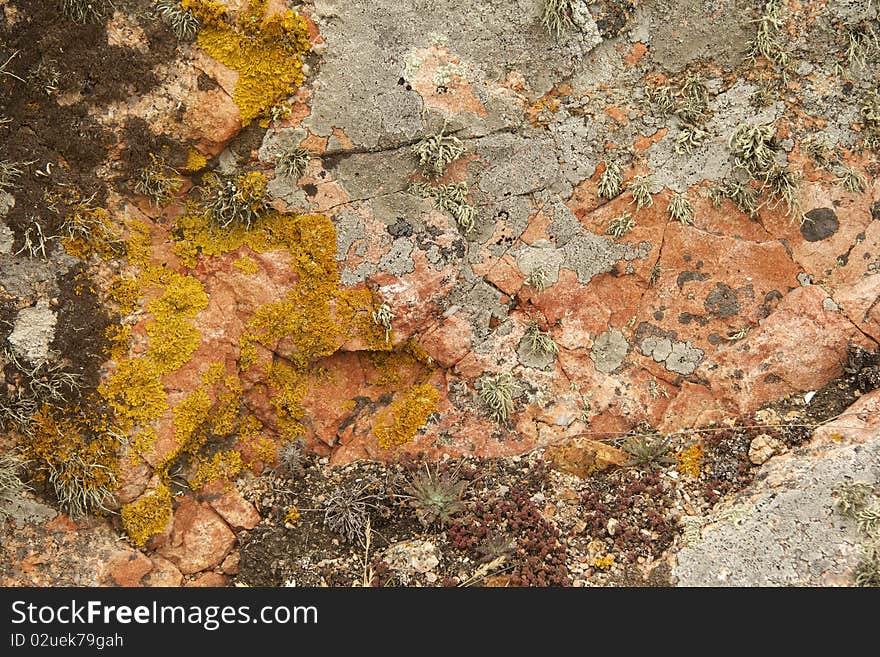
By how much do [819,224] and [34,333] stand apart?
624 centimetres

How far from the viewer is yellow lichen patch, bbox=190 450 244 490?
564 centimetres

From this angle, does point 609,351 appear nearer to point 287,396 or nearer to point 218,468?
point 287,396

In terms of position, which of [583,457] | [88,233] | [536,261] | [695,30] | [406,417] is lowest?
[583,457]

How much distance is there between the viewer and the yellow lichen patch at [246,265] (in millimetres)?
5695

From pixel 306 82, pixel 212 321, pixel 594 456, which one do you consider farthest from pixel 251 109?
pixel 594 456

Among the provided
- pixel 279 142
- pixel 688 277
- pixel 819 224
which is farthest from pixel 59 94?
pixel 819 224

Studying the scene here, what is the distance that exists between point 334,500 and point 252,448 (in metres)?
0.85

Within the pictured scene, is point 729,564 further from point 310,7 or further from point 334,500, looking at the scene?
point 310,7

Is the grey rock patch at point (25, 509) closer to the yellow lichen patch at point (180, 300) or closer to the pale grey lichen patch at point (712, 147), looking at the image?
the yellow lichen patch at point (180, 300)

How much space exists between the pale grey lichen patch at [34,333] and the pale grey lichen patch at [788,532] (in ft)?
15.8

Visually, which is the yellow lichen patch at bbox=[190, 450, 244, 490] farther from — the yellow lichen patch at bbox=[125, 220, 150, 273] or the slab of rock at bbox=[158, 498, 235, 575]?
the yellow lichen patch at bbox=[125, 220, 150, 273]

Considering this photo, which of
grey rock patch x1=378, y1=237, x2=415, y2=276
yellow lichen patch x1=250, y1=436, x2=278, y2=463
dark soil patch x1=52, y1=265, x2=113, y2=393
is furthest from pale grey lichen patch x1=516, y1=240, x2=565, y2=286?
dark soil patch x1=52, y1=265, x2=113, y2=393

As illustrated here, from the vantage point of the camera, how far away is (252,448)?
5844mm

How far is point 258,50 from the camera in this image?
17.9 ft
